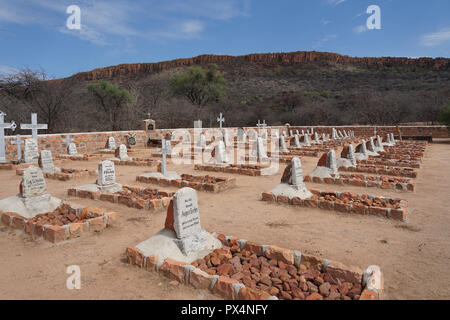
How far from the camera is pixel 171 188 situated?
7.45 meters

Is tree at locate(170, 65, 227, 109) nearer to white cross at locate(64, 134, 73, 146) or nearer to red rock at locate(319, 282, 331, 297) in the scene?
white cross at locate(64, 134, 73, 146)

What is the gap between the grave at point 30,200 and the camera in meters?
4.98

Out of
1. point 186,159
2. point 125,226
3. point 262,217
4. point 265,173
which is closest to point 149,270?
point 125,226

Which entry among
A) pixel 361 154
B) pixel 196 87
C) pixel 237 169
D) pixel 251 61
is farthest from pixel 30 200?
pixel 251 61

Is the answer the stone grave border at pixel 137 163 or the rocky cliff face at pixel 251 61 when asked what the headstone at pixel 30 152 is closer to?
the stone grave border at pixel 137 163

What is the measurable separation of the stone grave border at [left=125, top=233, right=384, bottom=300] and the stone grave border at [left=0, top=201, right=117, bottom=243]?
1.27 m

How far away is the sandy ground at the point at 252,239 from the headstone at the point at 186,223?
50 centimetres

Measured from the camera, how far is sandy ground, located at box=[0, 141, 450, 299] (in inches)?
113

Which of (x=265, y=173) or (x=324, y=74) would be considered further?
(x=324, y=74)

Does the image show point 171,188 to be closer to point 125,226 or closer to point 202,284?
point 125,226

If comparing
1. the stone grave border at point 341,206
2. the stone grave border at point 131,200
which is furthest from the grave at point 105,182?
the stone grave border at point 341,206

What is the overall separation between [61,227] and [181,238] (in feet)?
6.21

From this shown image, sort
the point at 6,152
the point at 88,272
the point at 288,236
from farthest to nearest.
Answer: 1. the point at 6,152
2. the point at 288,236
3. the point at 88,272

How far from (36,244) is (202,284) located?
2578 millimetres
